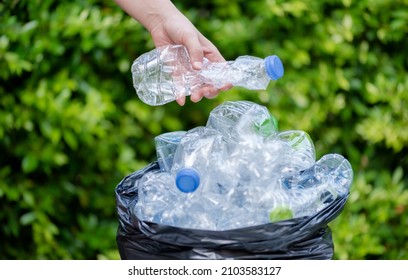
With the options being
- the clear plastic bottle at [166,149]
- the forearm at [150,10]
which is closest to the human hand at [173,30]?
the forearm at [150,10]

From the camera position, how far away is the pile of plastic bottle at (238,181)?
5.74 ft

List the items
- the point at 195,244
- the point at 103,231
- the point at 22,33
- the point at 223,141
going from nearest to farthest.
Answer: the point at 195,244 → the point at 223,141 → the point at 22,33 → the point at 103,231

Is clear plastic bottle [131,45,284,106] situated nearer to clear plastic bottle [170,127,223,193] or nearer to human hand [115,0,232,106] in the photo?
human hand [115,0,232,106]

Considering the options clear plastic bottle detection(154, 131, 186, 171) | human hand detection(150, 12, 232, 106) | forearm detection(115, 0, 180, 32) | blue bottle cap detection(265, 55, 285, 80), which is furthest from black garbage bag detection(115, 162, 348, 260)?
forearm detection(115, 0, 180, 32)

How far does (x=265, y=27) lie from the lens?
3.20 meters

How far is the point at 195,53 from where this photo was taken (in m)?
2.05

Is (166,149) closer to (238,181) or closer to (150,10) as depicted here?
(238,181)

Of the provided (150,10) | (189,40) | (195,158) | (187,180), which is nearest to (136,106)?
(150,10)

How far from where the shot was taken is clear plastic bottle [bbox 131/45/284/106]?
2164mm

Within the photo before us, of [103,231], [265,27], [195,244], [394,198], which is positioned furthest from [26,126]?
[394,198]

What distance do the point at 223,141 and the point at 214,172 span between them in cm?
13

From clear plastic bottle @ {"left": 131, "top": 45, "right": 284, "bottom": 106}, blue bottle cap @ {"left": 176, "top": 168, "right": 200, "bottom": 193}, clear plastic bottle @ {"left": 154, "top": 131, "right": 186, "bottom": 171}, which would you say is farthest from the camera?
clear plastic bottle @ {"left": 131, "top": 45, "right": 284, "bottom": 106}

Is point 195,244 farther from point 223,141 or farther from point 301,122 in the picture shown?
point 301,122

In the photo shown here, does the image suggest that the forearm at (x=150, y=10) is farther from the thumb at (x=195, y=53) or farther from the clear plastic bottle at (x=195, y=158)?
the clear plastic bottle at (x=195, y=158)
